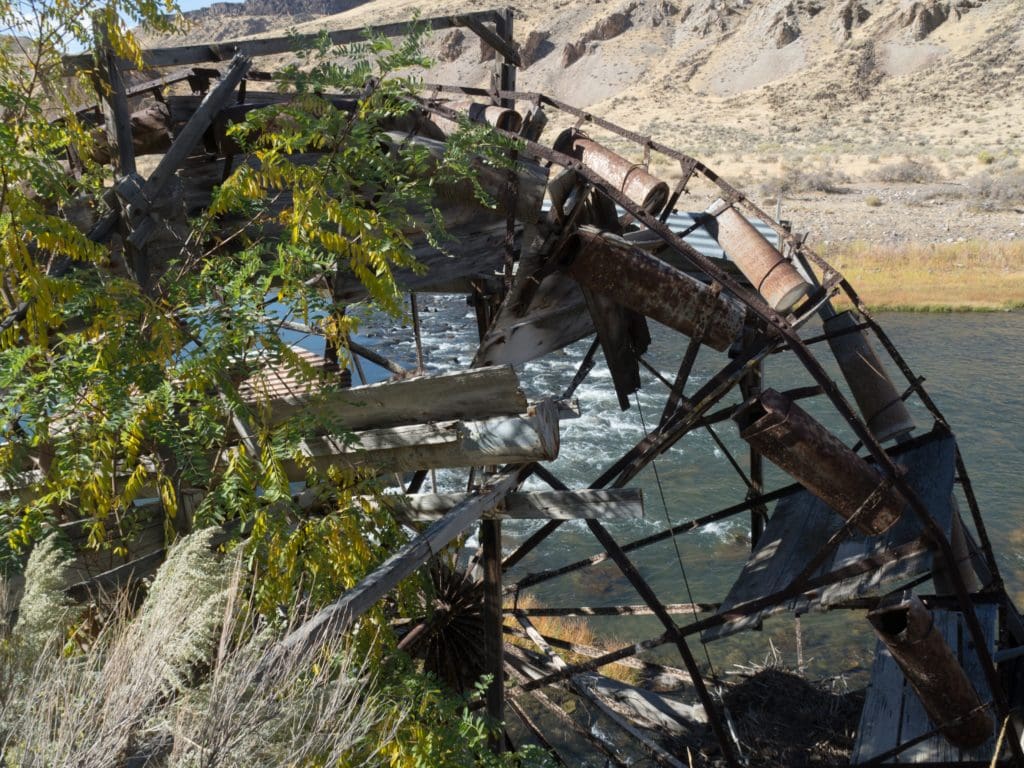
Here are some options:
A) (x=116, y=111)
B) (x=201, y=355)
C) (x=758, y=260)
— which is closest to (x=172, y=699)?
(x=201, y=355)

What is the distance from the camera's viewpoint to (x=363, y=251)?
12.8 feet

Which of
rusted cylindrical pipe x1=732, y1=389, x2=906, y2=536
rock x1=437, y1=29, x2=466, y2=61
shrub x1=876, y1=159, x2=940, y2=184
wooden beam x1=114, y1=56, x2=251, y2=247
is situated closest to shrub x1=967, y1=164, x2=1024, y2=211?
shrub x1=876, y1=159, x2=940, y2=184

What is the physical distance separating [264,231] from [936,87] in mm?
53195

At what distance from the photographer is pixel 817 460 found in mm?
5312

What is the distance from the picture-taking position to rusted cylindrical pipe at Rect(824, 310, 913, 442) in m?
6.19

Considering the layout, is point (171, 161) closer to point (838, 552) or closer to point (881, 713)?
point (838, 552)

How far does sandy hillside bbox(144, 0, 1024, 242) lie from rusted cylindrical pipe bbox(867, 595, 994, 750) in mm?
25986

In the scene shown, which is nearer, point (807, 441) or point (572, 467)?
point (807, 441)

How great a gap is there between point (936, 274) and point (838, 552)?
73.7 feet

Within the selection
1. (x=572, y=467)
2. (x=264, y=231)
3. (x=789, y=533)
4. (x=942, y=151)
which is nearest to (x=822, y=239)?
(x=942, y=151)

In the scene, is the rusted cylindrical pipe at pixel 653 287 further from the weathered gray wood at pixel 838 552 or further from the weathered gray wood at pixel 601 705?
the weathered gray wood at pixel 601 705

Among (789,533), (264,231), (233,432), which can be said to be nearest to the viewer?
(233,432)

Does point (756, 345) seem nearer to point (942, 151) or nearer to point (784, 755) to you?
point (784, 755)

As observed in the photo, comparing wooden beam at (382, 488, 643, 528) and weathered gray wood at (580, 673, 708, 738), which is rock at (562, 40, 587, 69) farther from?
wooden beam at (382, 488, 643, 528)
